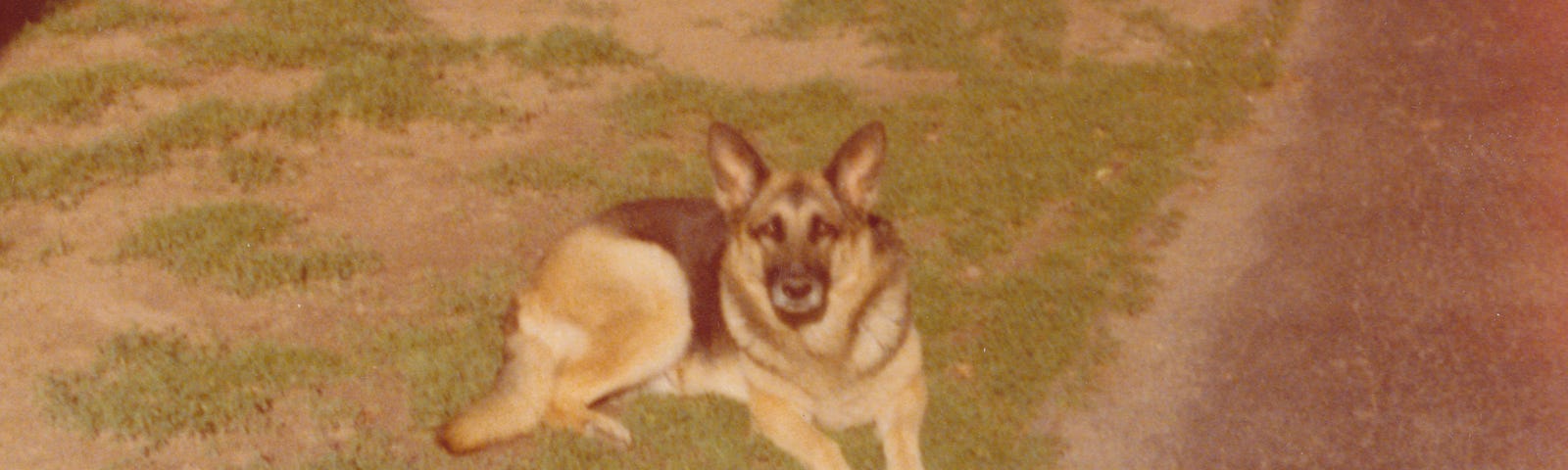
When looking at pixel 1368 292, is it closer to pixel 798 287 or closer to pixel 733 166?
pixel 798 287

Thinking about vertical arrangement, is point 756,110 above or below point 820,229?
below

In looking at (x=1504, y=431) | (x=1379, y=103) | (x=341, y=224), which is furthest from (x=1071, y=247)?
(x=341, y=224)

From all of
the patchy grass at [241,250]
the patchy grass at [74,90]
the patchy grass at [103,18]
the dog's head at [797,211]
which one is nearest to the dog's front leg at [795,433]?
the dog's head at [797,211]

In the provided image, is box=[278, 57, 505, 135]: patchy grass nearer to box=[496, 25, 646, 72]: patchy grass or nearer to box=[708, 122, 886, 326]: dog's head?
box=[496, 25, 646, 72]: patchy grass

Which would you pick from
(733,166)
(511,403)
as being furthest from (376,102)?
(733,166)

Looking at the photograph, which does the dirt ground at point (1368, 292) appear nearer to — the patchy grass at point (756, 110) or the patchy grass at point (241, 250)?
the patchy grass at point (756, 110)

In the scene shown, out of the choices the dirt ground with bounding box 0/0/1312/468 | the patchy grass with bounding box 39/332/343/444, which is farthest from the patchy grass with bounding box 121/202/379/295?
the patchy grass with bounding box 39/332/343/444
